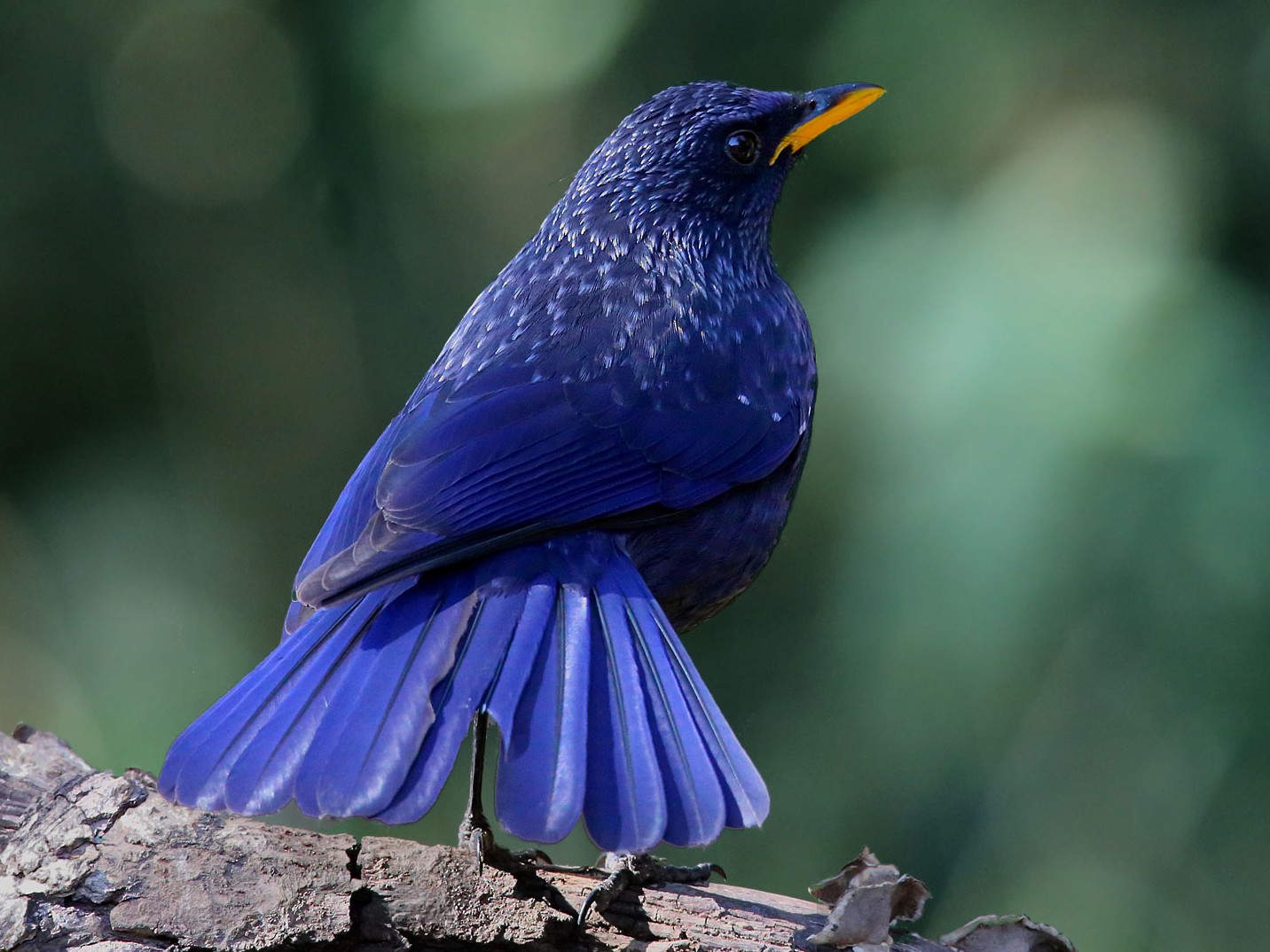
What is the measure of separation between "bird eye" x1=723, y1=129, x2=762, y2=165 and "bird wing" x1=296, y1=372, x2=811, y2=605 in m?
0.87

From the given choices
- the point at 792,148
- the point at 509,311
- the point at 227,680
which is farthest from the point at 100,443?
the point at 792,148

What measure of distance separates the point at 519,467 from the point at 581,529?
203 mm

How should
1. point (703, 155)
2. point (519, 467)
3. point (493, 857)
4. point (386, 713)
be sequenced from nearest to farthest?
point (386, 713) → point (493, 857) → point (519, 467) → point (703, 155)

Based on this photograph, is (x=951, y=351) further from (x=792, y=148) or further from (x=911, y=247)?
(x=792, y=148)

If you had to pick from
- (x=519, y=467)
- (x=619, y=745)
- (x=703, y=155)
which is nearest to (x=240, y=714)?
(x=619, y=745)

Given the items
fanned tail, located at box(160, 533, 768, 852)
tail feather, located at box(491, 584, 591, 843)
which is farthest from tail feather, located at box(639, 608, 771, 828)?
tail feather, located at box(491, 584, 591, 843)

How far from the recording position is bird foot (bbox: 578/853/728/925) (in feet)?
9.25

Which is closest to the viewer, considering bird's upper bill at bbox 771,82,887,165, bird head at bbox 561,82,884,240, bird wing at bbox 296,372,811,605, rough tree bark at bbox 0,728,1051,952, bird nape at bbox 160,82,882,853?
rough tree bark at bbox 0,728,1051,952

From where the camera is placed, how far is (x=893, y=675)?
15.6 feet

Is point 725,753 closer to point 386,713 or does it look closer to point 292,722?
point 386,713

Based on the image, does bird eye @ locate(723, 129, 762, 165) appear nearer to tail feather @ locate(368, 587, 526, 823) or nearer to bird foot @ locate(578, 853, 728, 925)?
tail feather @ locate(368, 587, 526, 823)

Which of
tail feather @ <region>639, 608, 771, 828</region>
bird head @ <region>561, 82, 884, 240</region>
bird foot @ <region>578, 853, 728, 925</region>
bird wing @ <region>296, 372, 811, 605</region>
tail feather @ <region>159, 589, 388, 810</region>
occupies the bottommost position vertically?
bird foot @ <region>578, 853, 728, 925</region>

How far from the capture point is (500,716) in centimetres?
281

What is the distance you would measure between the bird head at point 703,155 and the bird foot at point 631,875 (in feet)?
5.68
